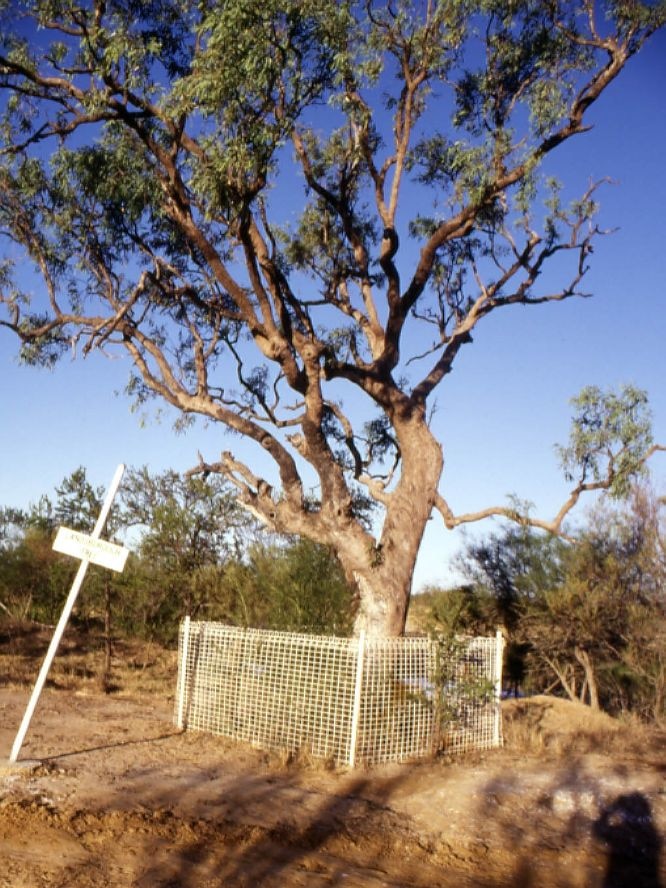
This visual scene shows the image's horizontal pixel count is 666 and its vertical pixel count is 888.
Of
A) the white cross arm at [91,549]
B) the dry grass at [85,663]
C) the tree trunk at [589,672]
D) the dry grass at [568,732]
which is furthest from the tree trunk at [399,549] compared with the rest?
the tree trunk at [589,672]

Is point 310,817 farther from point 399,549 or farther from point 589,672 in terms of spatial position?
point 589,672

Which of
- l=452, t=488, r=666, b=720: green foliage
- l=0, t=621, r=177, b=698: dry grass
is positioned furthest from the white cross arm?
l=452, t=488, r=666, b=720: green foliage

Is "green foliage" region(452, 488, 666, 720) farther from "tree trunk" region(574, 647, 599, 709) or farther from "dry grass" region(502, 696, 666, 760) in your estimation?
"dry grass" region(502, 696, 666, 760)

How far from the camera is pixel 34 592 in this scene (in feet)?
88.2

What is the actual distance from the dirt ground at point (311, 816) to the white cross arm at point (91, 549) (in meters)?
2.04

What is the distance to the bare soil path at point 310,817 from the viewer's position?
5.98 m

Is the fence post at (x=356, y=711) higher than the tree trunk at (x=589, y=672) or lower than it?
lower

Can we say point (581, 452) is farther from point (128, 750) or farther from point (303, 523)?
point (128, 750)

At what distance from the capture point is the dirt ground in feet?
19.6

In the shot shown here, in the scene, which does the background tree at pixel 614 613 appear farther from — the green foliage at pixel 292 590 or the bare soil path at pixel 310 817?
the bare soil path at pixel 310 817

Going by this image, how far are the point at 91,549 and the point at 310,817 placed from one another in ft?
10.9

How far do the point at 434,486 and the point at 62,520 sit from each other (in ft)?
34.7

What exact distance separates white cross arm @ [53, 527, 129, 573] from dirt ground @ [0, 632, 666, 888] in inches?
80.3

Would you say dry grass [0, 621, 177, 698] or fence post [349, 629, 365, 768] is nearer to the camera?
fence post [349, 629, 365, 768]
